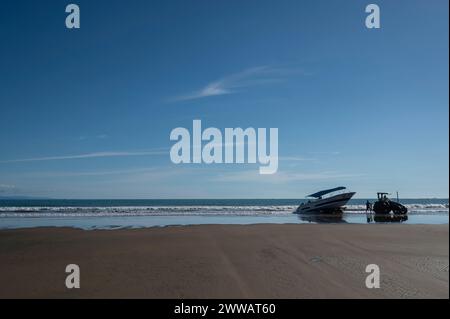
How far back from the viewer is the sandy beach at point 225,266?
829cm

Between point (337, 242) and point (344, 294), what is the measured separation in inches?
302

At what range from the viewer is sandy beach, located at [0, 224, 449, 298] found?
8.29m

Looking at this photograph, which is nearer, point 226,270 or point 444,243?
point 226,270

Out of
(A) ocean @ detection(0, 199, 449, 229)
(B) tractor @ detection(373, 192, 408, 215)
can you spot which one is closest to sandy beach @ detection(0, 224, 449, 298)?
(A) ocean @ detection(0, 199, 449, 229)

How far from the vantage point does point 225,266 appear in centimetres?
1070

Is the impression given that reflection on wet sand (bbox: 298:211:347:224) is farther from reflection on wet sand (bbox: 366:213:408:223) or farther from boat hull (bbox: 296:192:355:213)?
boat hull (bbox: 296:192:355:213)

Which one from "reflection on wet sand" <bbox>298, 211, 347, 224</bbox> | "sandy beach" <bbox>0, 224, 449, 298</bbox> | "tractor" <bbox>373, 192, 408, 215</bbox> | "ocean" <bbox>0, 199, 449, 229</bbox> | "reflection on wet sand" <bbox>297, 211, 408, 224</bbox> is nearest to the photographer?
"sandy beach" <bbox>0, 224, 449, 298</bbox>

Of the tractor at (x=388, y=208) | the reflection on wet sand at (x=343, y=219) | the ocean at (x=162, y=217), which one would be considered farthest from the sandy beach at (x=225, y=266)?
the tractor at (x=388, y=208)

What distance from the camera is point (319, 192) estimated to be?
43.3 meters

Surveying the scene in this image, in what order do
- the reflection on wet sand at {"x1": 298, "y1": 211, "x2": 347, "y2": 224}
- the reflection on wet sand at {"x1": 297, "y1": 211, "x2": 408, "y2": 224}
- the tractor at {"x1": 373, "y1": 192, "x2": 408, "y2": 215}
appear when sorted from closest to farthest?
1. the reflection on wet sand at {"x1": 298, "y1": 211, "x2": 347, "y2": 224}
2. the reflection on wet sand at {"x1": 297, "y1": 211, "x2": 408, "y2": 224}
3. the tractor at {"x1": 373, "y1": 192, "x2": 408, "y2": 215}

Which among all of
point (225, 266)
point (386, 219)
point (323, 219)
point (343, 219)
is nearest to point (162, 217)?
point (323, 219)
